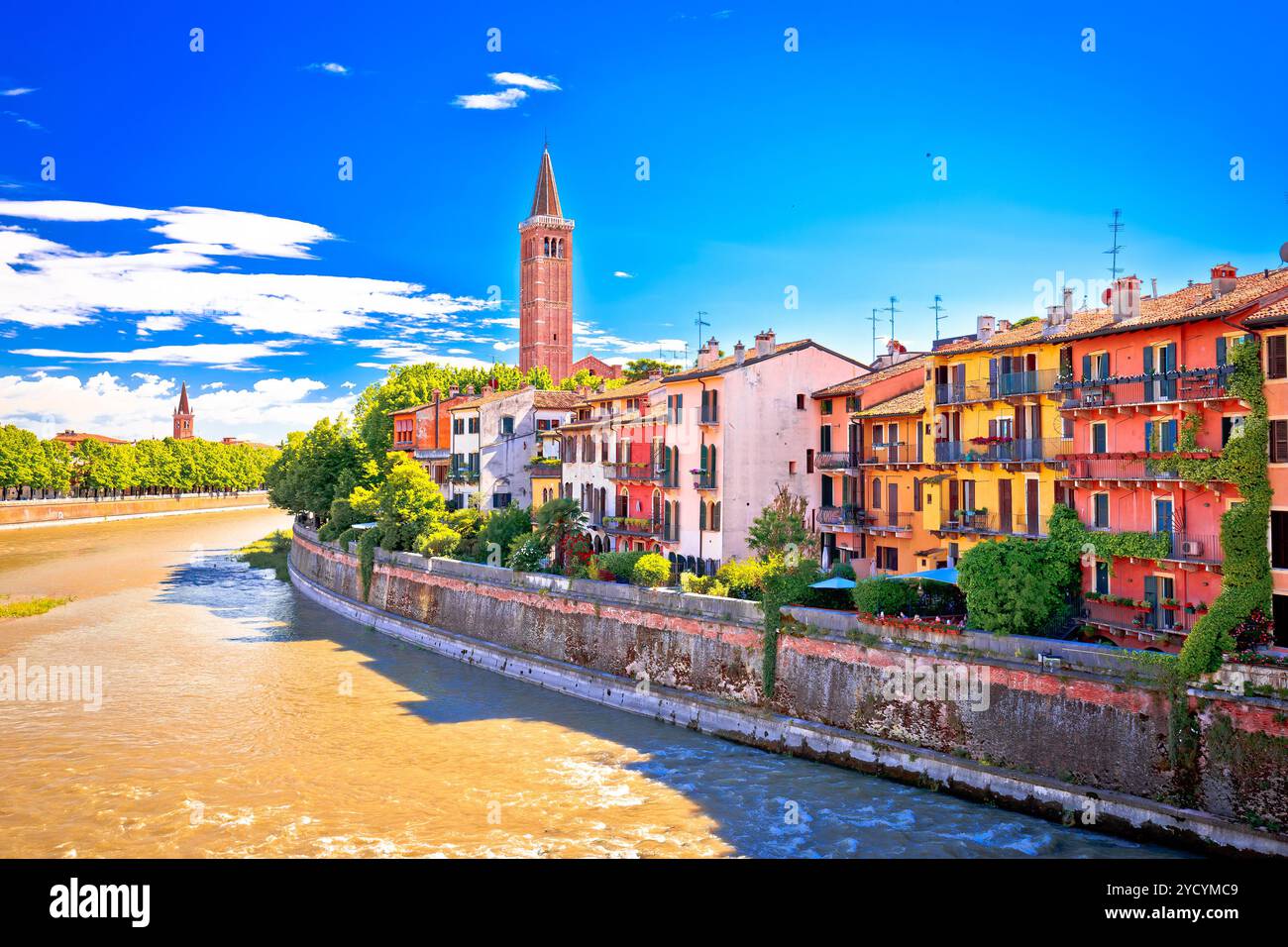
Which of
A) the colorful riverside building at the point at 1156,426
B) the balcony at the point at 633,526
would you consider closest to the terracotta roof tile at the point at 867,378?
the balcony at the point at 633,526

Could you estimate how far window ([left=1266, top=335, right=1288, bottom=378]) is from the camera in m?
19.8

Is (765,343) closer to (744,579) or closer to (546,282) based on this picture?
(744,579)

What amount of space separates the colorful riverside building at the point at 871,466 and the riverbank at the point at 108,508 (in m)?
87.8

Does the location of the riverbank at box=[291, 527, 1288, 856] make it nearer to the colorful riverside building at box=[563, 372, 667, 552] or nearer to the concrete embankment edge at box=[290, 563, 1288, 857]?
the concrete embankment edge at box=[290, 563, 1288, 857]

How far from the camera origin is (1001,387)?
29.5m

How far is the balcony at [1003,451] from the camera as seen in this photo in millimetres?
27625

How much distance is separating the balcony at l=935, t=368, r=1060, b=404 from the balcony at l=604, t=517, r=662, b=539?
13.1 m

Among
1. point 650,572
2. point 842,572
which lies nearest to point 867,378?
point 842,572

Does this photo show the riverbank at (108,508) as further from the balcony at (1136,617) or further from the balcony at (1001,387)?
the balcony at (1136,617)

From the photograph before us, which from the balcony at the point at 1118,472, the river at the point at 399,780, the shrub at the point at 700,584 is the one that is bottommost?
the river at the point at 399,780

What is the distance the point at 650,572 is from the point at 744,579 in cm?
373
